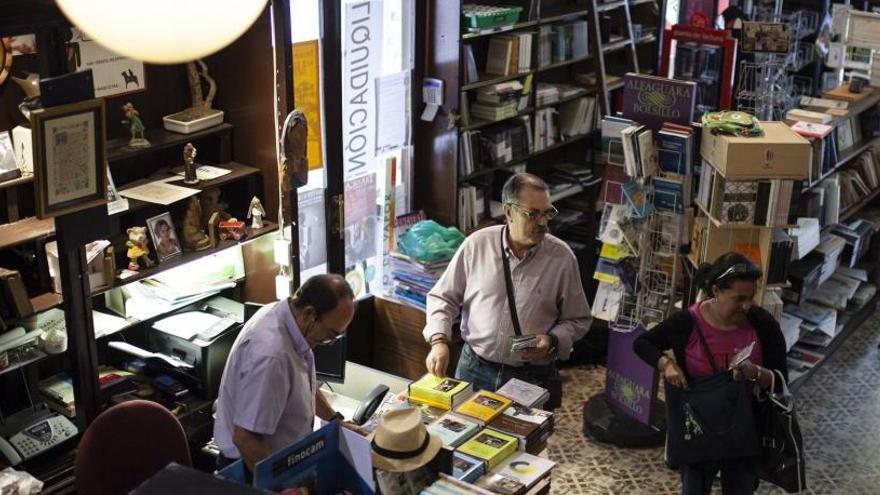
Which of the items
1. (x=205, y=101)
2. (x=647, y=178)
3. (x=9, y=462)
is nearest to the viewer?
(x=9, y=462)

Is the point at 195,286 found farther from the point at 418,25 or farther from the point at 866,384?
the point at 866,384

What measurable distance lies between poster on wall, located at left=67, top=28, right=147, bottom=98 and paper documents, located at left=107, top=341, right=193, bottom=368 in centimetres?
114

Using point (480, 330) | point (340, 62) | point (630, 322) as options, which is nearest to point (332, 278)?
point (480, 330)

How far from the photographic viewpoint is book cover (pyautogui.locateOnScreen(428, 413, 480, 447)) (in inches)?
144

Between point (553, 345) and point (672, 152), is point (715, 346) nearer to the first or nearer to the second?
point (553, 345)

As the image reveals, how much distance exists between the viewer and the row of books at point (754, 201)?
5199 millimetres

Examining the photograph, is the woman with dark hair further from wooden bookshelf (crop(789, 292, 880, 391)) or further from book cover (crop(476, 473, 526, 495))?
wooden bookshelf (crop(789, 292, 880, 391))

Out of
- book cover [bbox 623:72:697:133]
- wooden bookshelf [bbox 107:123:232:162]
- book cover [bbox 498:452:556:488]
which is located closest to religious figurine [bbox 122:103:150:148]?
wooden bookshelf [bbox 107:123:232:162]

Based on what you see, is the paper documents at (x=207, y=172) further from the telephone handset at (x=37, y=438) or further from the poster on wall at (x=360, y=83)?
the telephone handset at (x=37, y=438)

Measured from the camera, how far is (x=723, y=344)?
4418mm

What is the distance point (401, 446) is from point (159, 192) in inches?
86.1

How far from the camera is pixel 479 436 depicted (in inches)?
145

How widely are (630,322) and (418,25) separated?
2.15 m

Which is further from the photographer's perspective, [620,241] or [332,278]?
[620,241]
